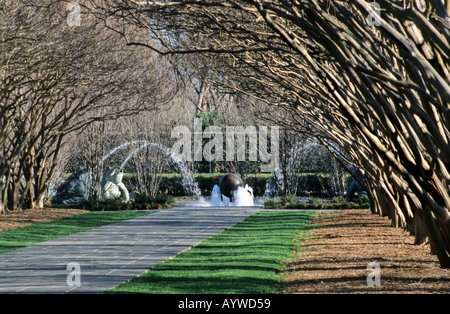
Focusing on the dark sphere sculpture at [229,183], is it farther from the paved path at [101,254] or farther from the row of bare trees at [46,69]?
the paved path at [101,254]

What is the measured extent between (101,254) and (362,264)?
4.72m

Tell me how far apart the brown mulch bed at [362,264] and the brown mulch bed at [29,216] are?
794 cm

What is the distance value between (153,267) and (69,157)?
16440mm

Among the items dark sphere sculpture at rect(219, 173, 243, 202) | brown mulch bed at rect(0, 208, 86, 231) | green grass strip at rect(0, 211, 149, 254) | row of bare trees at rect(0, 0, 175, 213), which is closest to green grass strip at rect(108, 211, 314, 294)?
green grass strip at rect(0, 211, 149, 254)

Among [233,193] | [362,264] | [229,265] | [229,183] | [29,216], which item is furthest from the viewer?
[233,193]

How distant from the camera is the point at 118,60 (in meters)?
19.6

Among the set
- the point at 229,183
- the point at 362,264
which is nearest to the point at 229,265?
the point at 362,264

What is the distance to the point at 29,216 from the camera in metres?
18.8

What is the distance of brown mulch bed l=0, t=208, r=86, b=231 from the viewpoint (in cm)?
1698

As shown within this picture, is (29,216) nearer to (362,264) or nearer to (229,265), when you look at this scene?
(229,265)

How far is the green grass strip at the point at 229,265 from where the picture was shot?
26.0 feet

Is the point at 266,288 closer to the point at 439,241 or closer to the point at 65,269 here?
the point at 439,241

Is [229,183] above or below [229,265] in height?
above
